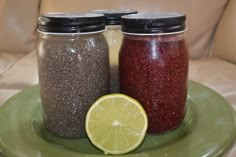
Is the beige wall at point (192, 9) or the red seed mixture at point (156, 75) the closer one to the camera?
the red seed mixture at point (156, 75)

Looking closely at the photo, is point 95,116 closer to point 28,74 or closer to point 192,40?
point 28,74

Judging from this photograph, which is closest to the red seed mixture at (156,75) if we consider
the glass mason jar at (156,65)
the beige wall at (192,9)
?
the glass mason jar at (156,65)

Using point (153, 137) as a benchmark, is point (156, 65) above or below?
above

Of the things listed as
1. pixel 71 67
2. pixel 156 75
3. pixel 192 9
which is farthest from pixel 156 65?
pixel 192 9

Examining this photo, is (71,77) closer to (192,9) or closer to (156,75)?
(156,75)

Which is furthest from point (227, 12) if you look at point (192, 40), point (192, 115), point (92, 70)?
point (92, 70)

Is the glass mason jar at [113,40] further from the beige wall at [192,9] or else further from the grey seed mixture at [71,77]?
the beige wall at [192,9]
